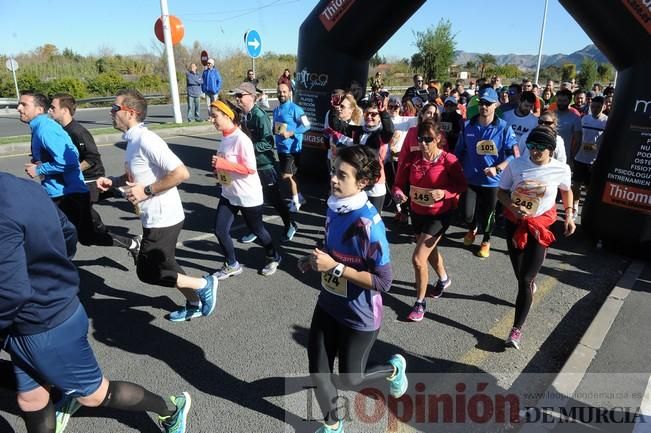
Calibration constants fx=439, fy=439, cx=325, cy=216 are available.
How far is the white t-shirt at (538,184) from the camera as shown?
347 centimetres

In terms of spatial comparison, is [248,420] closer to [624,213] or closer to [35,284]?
[35,284]

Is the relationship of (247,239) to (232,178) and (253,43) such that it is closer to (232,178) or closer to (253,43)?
(232,178)

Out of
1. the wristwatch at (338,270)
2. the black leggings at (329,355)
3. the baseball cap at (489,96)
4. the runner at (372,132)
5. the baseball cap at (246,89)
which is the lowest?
the black leggings at (329,355)

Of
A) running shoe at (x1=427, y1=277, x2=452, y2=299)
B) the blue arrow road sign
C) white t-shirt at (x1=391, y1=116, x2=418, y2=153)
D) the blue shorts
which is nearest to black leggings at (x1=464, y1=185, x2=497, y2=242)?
running shoe at (x1=427, y1=277, x2=452, y2=299)

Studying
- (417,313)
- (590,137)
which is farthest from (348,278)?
(590,137)

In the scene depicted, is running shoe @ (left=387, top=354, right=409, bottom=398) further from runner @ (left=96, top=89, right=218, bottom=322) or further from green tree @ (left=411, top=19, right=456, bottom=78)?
green tree @ (left=411, top=19, right=456, bottom=78)

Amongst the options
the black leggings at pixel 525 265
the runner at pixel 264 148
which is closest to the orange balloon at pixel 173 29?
the runner at pixel 264 148

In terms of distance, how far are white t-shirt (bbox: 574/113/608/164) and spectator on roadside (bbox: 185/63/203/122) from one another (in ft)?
39.2

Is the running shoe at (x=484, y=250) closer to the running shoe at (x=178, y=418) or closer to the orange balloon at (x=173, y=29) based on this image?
the running shoe at (x=178, y=418)

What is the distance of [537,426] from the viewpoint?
2703mm

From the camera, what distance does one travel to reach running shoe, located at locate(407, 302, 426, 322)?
4046 mm

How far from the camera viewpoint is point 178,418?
104 inches

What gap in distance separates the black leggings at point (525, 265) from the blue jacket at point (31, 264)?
3099 millimetres

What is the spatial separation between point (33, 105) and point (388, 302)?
396 cm
